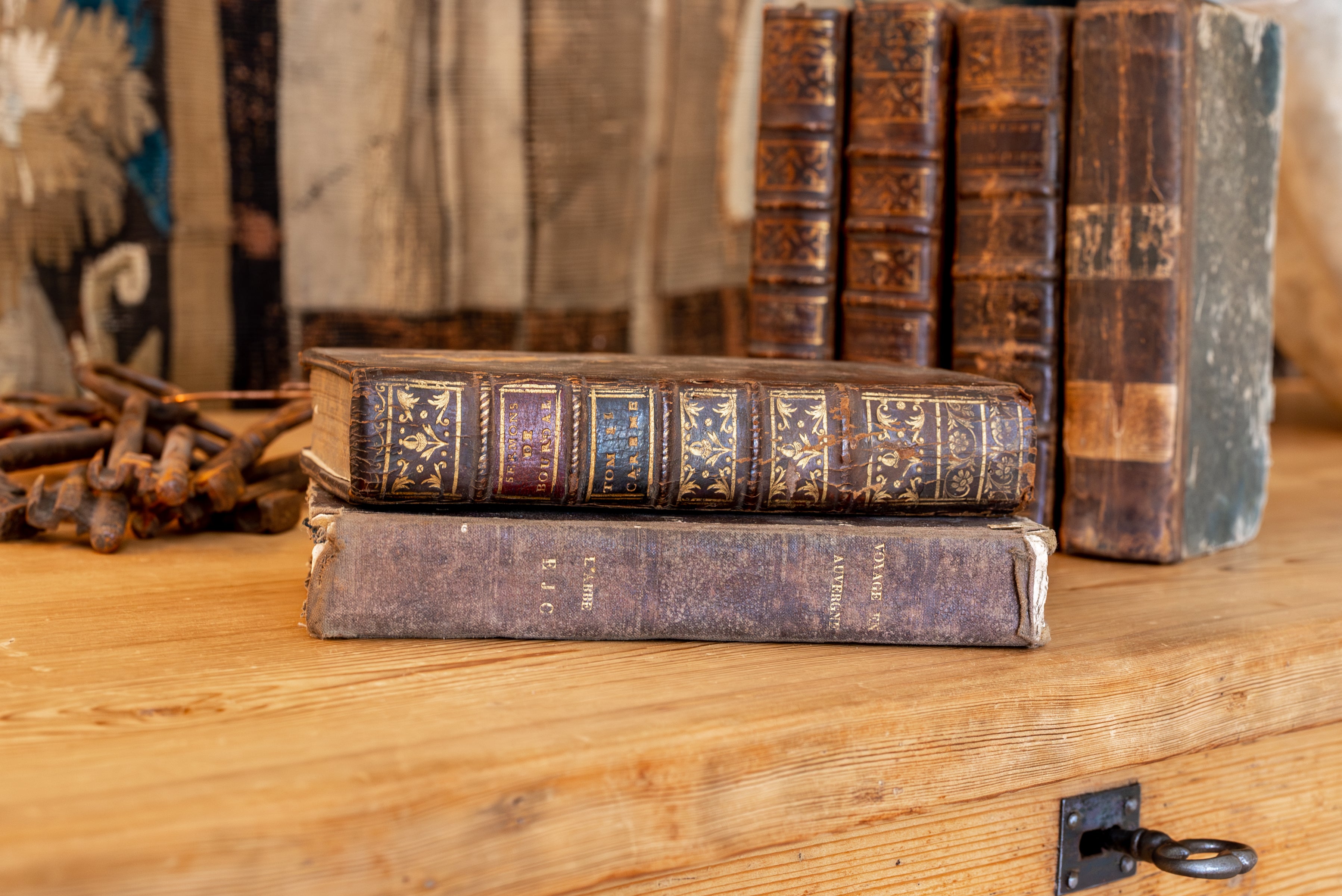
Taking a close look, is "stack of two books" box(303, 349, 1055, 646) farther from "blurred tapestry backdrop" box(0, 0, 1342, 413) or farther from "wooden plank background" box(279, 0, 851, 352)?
"wooden plank background" box(279, 0, 851, 352)

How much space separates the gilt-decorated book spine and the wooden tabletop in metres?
0.08

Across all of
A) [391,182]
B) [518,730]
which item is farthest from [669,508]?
[391,182]

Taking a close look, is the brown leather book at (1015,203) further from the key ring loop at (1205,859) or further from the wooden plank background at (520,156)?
the wooden plank background at (520,156)

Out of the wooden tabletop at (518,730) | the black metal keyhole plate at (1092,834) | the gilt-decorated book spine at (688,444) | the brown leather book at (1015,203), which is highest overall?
the brown leather book at (1015,203)

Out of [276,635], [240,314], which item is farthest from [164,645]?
[240,314]

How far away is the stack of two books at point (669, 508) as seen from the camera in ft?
1.86

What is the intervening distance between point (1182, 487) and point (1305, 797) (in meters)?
0.21

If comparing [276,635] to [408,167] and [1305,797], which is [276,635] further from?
[408,167]

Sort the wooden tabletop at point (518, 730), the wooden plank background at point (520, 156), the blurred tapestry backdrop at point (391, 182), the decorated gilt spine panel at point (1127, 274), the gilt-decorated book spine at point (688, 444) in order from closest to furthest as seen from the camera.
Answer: the wooden tabletop at point (518, 730) < the gilt-decorated book spine at point (688, 444) < the decorated gilt spine panel at point (1127, 274) < the blurred tapestry backdrop at point (391, 182) < the wooden plank background at point (520, 156)

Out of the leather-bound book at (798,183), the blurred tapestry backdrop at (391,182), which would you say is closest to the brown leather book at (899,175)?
the leather-bound book at (798,183)

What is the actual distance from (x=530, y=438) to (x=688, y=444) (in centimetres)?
8

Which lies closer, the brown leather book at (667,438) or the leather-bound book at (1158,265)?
the brown leather book at (667,438)

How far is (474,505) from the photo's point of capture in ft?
1.95

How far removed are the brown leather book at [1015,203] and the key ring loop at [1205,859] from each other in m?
0.27
